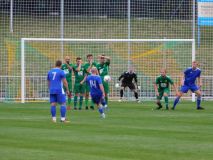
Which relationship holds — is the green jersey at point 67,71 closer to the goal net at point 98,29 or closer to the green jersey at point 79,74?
the green jersey at point 79,74

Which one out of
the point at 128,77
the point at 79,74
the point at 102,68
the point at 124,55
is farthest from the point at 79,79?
the point at 124,55

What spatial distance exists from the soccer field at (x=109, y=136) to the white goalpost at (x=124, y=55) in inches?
463

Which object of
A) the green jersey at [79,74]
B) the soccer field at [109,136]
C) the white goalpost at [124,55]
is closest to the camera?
the soccer field at [109,136]

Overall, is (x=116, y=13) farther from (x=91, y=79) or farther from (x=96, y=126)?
(x=96, y=126)

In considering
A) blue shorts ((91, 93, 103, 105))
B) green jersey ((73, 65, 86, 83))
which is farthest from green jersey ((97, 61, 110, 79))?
blue shorts ((91, 93, 103, 105))

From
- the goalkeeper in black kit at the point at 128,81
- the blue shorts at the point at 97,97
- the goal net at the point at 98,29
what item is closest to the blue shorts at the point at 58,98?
the blue shorts at the point at 97,97

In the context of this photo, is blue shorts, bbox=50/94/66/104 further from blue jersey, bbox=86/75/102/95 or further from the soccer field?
blue jersey, bbox=86/75/102/95

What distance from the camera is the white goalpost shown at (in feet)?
136

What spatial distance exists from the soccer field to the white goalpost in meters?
11.8

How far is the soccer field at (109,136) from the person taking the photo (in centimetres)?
1568

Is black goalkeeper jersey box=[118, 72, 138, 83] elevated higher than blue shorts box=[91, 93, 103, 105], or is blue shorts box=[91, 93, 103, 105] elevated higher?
black goalkeeper jersey box=[118, 72, 138, 83]

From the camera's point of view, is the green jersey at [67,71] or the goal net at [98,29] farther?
the goal net at [98,29]

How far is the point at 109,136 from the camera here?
19.6 m

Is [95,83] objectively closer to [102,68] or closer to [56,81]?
[56,81]
